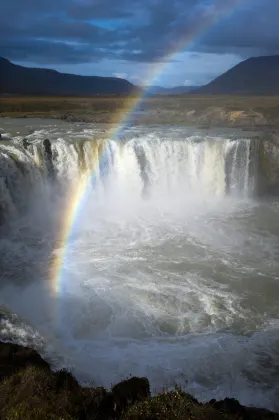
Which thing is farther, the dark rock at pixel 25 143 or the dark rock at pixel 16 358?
the dark rock at pixel 25 143

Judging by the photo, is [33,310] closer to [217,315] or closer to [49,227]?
[217,315]

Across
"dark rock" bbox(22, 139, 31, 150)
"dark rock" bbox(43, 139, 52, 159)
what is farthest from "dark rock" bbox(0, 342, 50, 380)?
"dark rock" bbox(43, 139, 52, 159)

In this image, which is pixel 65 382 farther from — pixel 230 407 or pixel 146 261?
pixel 146 261

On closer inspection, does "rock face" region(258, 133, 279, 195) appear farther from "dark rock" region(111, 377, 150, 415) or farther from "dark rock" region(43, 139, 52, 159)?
"dark rock" region(111, 377, 150, 415)

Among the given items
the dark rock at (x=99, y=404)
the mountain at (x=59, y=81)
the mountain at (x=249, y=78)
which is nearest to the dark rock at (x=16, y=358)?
the dark rock at (x=99, y=404)

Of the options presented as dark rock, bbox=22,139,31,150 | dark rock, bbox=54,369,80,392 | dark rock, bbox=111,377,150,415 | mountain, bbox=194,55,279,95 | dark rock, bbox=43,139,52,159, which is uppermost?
mountain, bbox=194,55,279,95

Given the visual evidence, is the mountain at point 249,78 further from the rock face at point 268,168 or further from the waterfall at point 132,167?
the waterfall at point 132,167

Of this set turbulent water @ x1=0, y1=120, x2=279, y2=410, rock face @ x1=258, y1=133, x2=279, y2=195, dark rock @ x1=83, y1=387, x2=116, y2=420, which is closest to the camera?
dark rock @ x1=83, y1=387, x2=116, y2=420
